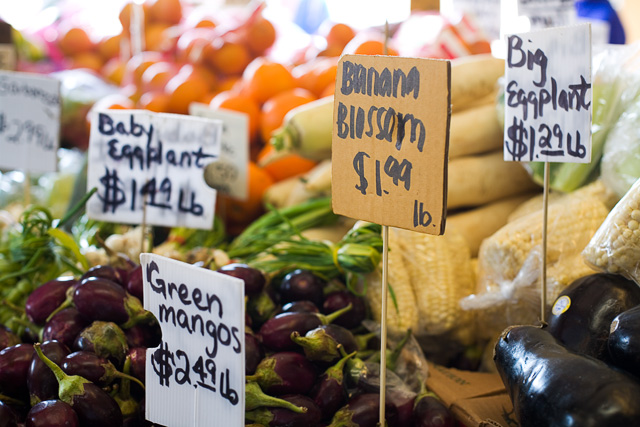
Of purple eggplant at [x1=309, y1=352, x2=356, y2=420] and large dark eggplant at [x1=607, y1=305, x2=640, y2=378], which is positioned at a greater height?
large dark eggplant at [x1=607, y1=305, x2=640, y2=378]

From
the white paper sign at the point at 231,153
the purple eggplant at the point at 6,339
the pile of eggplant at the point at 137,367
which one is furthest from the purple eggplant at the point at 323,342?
the white paper sign at the point at 231,153

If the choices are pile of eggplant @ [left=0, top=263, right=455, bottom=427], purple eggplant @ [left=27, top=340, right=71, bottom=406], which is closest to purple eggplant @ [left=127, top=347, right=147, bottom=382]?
pile of eggplant @ [left=0, top=263, right=455, bottom=427]

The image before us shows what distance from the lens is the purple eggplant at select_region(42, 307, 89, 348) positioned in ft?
3.76

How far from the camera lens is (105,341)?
110 centimetres

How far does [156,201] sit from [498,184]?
0.96 meters

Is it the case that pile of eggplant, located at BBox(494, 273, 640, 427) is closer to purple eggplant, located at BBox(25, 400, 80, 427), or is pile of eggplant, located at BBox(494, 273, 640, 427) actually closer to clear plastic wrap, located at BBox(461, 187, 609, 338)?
clear plastic wrap, located at BBox(461, 187, 609, 338)

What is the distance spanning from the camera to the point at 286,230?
1.69 meters

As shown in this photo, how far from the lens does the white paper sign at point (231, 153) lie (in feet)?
6.39

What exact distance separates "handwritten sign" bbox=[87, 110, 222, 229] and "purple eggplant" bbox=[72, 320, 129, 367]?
0.44 meters

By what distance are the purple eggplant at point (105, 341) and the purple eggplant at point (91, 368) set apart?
0.03 m

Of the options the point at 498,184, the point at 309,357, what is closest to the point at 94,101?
the point at 498,184

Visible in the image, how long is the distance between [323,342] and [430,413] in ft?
0.78

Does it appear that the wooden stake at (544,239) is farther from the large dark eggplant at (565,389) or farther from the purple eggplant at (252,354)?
the purple eggplant at (252,354)

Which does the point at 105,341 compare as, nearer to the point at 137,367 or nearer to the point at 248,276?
the point at 137,367
